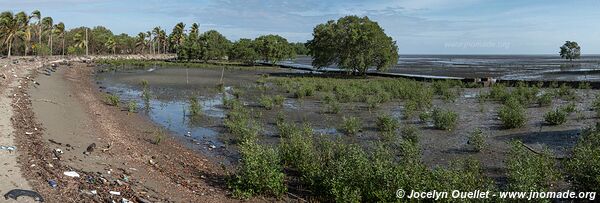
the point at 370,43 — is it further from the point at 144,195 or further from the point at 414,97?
the point at 144,195

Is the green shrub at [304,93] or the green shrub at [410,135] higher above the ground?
the green shrub at [304,93]

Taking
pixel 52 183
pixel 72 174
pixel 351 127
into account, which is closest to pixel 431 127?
pixel 351 127

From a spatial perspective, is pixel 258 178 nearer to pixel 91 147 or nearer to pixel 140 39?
pixel 91 147

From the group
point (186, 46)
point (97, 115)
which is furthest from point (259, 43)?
point (97, 115)

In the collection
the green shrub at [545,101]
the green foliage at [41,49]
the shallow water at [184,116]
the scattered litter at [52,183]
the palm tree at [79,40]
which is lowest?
the shallow water at [184,116]

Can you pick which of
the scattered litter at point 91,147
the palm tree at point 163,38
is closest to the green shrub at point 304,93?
the scattered litter at point 91,147

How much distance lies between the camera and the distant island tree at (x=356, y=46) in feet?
167

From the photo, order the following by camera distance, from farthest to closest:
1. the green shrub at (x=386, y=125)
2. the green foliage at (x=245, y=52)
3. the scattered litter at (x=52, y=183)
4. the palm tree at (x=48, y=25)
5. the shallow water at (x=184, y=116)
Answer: the green foliage at (x=245, y=52) → the palm tree at (x=48, y=25) → the green shrub at (x=386, y=125) → the shallow water at (x=184, y=116) → the scattered litter at (x=52, y=183)

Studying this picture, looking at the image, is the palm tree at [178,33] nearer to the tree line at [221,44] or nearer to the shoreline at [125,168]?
the tree line at [221,44]

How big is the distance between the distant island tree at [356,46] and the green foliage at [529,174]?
1609 inches

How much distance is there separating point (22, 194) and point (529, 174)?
9.36 m

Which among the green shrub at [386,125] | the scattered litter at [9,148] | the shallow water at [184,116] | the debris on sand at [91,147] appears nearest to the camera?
the scattered litter at [9,148]

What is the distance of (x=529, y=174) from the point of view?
8039 mm

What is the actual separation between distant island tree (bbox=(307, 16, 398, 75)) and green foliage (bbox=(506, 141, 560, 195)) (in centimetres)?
4087
